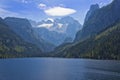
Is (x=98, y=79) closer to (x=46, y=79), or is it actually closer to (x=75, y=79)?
(x=75, y=79)

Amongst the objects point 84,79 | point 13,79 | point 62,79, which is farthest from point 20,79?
point 84,79

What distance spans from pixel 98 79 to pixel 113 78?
1025cm

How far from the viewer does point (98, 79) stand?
150 m

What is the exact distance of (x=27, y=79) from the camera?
153250mm

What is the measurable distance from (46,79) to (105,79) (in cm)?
3500

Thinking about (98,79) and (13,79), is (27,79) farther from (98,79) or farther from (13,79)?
(98,79)

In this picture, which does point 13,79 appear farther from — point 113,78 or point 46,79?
point 113,78

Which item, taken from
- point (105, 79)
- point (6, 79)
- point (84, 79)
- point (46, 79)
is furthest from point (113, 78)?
point (6, 79)

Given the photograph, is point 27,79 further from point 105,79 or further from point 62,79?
point 105,79

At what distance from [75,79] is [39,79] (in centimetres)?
2155

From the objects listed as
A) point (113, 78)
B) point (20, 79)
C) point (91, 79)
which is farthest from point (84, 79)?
point (20, 79)

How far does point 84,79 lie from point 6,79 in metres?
47.2

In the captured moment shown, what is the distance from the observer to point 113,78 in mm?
153875

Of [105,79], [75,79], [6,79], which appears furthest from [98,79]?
[6,79]
